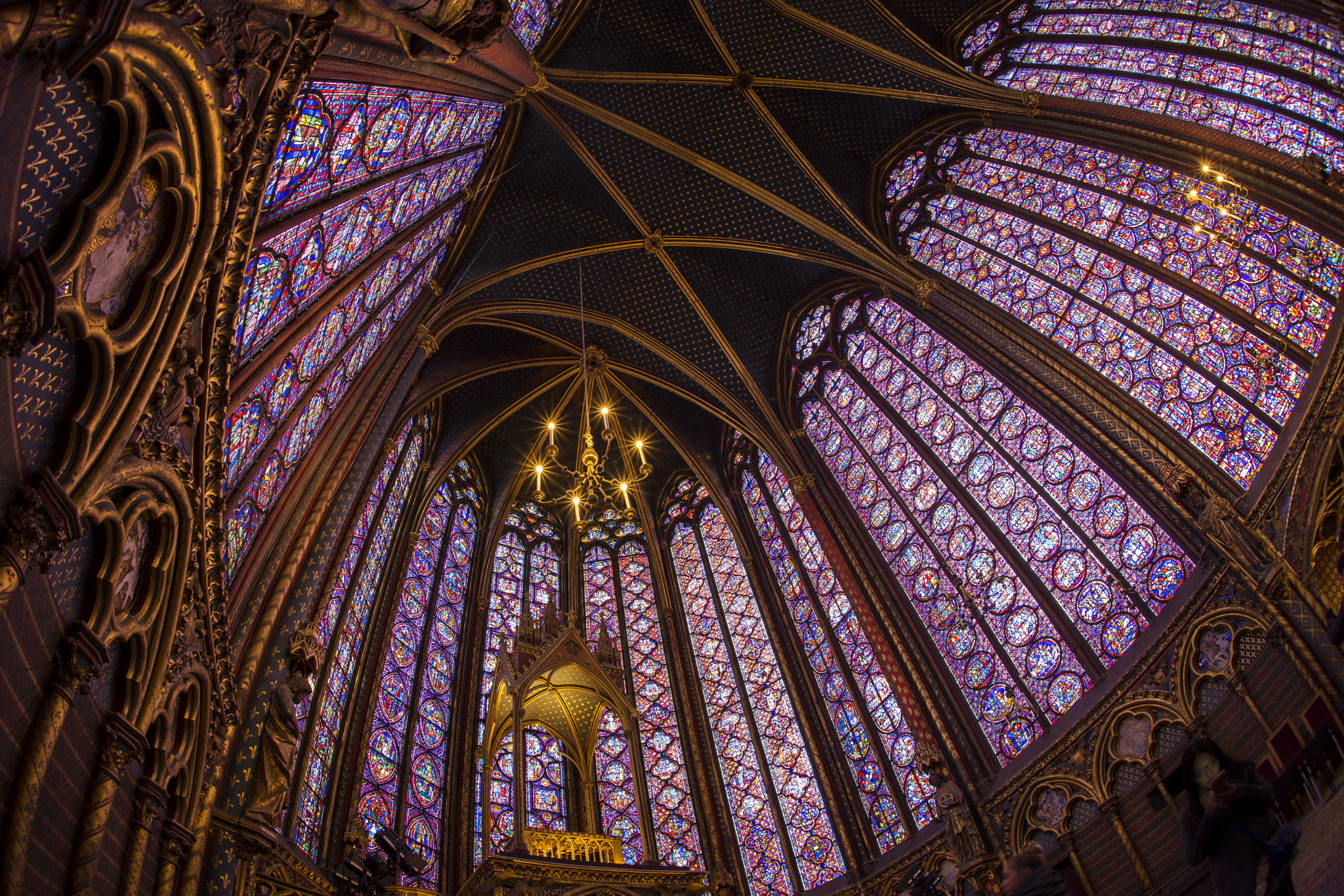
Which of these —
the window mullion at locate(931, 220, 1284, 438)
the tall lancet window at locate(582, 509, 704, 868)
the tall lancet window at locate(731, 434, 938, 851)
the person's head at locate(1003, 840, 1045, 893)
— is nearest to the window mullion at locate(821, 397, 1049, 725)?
the tall lancet window at locate(731, 434, 938, 851)

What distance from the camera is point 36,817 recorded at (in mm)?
5230

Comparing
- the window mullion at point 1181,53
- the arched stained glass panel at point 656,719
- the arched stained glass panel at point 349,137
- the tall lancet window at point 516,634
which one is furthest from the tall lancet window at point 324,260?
the window mullion at point 1181,53

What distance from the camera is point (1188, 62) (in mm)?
11391

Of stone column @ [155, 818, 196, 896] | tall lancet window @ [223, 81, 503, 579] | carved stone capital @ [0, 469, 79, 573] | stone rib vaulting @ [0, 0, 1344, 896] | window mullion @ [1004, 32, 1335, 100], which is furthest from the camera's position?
window mullion @ [1004, 32, 1335, 100]

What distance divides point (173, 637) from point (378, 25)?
5.56 metres

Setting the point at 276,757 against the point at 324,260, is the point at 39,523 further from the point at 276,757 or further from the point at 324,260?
the point at 324,260

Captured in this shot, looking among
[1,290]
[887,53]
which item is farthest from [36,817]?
[887,53]

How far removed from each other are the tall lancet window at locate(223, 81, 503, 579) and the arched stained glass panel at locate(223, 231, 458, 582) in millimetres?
22

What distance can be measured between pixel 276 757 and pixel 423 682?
5623 millimetres

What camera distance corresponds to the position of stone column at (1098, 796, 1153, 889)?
893 cm

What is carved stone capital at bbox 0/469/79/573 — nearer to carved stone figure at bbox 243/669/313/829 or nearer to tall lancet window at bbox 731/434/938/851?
carved stone figure at bbox 243/669/313/829

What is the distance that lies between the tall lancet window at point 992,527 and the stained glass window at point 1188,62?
4252mm

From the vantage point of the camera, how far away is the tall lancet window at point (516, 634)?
13039 millimetres

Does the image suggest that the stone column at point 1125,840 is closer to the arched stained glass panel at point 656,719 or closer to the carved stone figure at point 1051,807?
the carved stone figure at point 1051,807
